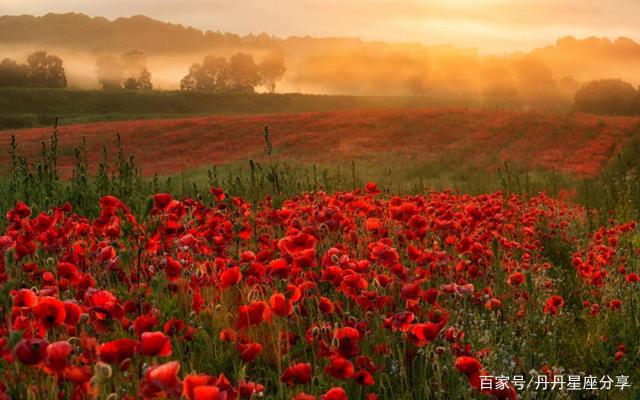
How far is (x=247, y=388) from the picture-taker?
79.3 inches

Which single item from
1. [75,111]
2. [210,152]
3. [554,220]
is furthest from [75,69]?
[554,220]

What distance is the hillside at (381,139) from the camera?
66.0ft

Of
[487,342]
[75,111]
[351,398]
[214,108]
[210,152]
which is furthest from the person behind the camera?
[214,108]

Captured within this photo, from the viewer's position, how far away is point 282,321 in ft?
11.6

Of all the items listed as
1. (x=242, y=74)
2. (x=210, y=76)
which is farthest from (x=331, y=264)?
(x=210, y=76)

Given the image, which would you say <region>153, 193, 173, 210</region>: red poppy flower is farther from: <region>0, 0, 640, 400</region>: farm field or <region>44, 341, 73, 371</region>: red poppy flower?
<region>44, 341, 73, 371</region>: red poppy flower

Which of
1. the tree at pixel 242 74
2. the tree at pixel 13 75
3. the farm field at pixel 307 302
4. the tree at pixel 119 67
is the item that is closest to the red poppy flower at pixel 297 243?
the farm field at pixel 307 302

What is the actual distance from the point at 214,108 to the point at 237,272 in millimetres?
69201

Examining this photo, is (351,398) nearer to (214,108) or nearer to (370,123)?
(370,123)

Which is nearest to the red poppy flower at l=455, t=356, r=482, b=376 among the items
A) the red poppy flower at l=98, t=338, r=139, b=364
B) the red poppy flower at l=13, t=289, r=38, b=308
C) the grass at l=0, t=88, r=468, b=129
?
the red poppy flower at l=98, t=338, r=139, b=364

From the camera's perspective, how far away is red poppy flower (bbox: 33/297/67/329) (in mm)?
1938

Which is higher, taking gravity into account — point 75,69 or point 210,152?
point 75,69

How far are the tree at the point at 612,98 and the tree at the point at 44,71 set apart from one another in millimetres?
82600

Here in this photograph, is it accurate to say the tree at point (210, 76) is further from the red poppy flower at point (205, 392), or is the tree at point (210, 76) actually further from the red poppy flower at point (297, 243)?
the red poppy flower at point (205, 392)
